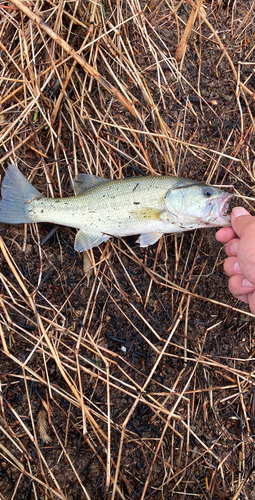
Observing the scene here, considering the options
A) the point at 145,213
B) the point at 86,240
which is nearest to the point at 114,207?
the point at 145,213

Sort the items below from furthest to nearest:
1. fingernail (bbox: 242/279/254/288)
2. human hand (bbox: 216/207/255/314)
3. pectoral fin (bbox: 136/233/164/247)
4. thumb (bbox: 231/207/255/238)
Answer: pectoral fin (bbox: 136/233/164/247) → fingernail (bbox: 242/279/254/288) → thumb (bbox: 231/207/255/238) → human hand (bbox: 216/207/255/314)

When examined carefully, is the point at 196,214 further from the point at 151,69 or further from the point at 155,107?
the point at 151,69

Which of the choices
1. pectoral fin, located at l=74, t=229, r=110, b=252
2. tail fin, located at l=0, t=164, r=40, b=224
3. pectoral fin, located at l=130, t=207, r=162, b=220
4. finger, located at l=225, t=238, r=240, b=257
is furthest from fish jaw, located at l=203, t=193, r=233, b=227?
tail fin, located at l=0, t=164, r=40, b=224

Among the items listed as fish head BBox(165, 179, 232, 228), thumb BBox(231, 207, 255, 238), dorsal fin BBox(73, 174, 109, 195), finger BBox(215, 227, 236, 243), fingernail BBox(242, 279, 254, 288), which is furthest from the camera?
dorsal fin BBox(73, 174, 109, 195)

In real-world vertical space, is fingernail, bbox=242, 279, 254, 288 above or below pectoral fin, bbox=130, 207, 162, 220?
below

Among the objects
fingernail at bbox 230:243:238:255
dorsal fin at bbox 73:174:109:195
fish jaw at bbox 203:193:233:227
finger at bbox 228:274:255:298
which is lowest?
finger at bbox 228:274:255:298

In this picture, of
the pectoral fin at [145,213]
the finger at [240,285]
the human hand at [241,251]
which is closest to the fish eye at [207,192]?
the human hand at [241,251]

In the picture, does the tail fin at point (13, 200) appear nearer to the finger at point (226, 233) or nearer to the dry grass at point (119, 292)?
the dry grass at point (119, 292)

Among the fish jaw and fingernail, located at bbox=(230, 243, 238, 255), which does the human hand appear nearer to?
fingernail, located at bbox=(230, 243, 238, 255)
